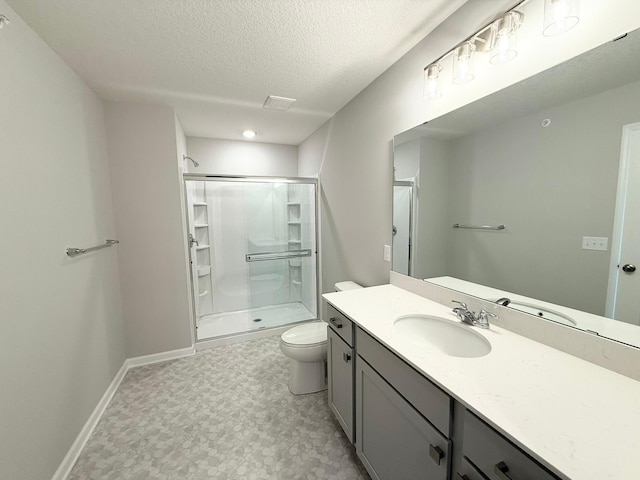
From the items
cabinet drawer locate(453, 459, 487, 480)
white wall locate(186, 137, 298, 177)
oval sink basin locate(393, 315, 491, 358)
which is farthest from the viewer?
white wall locate(186, 137, 298, 177)

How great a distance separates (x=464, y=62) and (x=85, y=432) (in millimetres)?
3023

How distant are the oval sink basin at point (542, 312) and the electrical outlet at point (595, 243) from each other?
272mm

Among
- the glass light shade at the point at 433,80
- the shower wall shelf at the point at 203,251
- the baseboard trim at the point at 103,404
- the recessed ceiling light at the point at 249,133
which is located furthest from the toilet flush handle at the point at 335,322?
the recessed ceiling light at the point at 249,133

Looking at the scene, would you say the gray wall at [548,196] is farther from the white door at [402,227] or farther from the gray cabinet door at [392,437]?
the gray cabinet door at [392,437]

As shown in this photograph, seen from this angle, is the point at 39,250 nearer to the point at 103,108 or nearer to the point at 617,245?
the point at 103,108

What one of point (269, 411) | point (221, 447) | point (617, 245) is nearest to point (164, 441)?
point (221, 447)

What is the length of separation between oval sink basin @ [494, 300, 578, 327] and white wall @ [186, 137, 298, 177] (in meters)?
→ 2.93

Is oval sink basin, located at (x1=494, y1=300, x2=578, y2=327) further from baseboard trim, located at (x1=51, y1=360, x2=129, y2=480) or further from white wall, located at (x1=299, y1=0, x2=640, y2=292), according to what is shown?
baseboard trim, located at (x1=51, y1=360, x2=129, y2=480)

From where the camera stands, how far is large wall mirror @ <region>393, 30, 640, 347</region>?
85cm

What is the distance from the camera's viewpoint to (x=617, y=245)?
874mm

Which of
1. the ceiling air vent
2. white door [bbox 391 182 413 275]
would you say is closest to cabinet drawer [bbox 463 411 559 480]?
white door [bbox 391 182 413 275]

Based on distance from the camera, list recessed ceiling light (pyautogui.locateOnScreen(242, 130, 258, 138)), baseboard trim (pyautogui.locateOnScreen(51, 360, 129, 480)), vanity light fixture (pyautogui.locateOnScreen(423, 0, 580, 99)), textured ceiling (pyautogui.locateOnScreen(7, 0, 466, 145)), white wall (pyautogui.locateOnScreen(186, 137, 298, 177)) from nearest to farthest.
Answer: vanity light fixture (pyautogui.locateOnScreen(423, 0, 580, 99)) < textured ceiling (pyautogui.locateOnScreen(7, 0, 466, 145)) < baseboard trim (pyautogui.locateOnScreen(51, 360, 129, 480)) < recessed ceiling light (pyautogui.locateOnScreen(242, 130, 258, 138)) < white wall (pyautogui.locateOnScreen(186, 137, 298, 177))

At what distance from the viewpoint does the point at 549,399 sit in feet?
2.34

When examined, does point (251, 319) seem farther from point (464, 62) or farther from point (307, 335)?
point (464, 62)
